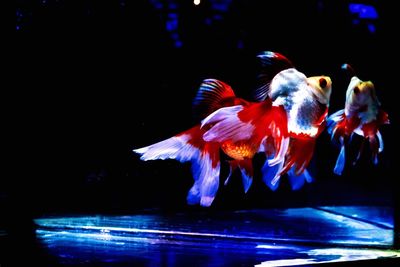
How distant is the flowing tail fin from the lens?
1517mm

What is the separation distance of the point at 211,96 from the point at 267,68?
242 millimetres

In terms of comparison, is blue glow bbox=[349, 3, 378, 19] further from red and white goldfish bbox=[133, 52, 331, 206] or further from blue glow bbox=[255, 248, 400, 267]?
blue glow bbox=[255, 248, 400, 267]

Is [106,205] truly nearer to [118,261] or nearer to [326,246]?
[118,261]

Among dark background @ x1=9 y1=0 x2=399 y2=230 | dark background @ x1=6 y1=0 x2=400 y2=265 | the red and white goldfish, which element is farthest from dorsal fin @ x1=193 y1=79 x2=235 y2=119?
dark background @ x1=9 y1=0 x2=399 y2=230

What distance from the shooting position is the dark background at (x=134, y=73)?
74.2 inches

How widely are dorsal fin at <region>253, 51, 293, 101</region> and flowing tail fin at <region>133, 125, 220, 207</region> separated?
0.92 ft

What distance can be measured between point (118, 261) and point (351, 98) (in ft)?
3.57

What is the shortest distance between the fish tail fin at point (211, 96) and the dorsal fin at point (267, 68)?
0.43ft

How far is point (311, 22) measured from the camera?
7.00 feet

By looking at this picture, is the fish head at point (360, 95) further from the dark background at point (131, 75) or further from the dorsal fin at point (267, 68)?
the dorsal fin at point (267, 68)

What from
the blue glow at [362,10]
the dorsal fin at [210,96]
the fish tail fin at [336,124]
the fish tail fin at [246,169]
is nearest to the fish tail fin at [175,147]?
the dorsal fin at [210,96]

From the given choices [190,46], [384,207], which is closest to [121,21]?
[190,46]

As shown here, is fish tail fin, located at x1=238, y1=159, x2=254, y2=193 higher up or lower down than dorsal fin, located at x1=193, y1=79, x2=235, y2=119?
lower down

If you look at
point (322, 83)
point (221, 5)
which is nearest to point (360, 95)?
point (322, 83)
